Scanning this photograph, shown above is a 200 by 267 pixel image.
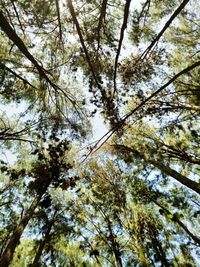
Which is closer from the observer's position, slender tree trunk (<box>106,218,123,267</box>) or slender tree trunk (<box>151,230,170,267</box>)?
slender tree trunk (<box>106,218,123,267</box>)

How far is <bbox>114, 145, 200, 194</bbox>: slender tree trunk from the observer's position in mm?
6595

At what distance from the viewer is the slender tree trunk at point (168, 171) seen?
6595 millimetres

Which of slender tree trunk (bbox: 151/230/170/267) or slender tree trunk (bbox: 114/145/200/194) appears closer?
slender tree trunk (bbox: 114/145/200/194)

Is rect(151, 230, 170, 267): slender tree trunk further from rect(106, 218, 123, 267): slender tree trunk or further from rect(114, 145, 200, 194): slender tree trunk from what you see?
rect(114, 145, 200, 194): slender tree trunk

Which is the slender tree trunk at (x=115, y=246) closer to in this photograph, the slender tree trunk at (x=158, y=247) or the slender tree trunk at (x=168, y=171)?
the slender tree trunk at (x=158, y=247)

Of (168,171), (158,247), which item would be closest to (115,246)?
(158,247)

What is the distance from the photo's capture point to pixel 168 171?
790 centimetres

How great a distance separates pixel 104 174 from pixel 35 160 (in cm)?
255

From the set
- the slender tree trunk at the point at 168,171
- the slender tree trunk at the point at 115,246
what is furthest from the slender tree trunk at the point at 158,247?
the slender tree trunk at the point at 168,171

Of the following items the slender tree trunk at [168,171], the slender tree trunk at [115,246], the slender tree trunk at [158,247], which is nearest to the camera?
the slender tree trunk at [168,171]

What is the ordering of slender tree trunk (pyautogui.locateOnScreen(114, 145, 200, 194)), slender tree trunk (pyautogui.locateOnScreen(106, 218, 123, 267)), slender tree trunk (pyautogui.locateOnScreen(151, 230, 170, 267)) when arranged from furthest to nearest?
slender tree trunk (pyautogui.locateOnScreen(151, 230, 170, 267)), slender tree trunk (pyautogui.locateOnScreen(106, 218, 123, 267)), slender tree trunk (pyautogui.locateOnScreen(114, 145, 200, 194))

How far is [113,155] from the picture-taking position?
1034 cm

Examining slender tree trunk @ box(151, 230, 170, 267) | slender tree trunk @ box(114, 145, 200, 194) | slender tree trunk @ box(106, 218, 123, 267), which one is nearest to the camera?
slender tree trunk @ box(114, 145, 200, 194)

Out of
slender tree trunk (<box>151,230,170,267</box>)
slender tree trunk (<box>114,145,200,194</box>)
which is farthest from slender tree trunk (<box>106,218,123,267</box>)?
slender tree trunk (<box>114,145,200,194</box>)
